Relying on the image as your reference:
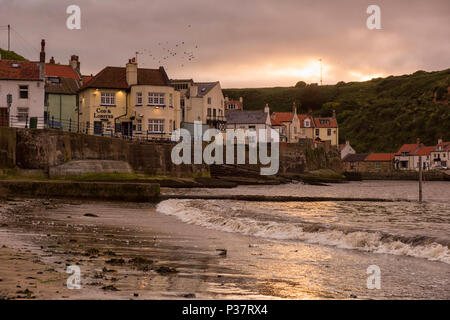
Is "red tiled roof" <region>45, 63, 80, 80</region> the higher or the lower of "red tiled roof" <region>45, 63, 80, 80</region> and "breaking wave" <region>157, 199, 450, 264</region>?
the higher

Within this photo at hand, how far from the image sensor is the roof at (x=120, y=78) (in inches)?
2453

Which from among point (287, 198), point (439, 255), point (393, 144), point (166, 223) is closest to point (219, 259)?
point (439, 255)

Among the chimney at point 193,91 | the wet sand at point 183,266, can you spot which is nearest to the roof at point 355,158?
the chimney at point 193,91

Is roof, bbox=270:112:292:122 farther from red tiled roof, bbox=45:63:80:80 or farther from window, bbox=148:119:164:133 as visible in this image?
window, bbox=148:119:164:133

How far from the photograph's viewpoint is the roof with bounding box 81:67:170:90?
62.3 metres

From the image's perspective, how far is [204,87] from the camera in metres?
79.9

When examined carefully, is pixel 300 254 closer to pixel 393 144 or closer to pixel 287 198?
pixel 287 198

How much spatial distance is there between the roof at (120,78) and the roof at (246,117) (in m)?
29.5

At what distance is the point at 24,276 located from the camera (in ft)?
29.1

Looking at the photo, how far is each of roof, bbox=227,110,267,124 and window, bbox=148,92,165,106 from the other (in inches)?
1228

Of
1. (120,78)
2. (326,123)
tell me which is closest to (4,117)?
(120,78)

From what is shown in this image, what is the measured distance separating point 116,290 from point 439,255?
898 cm

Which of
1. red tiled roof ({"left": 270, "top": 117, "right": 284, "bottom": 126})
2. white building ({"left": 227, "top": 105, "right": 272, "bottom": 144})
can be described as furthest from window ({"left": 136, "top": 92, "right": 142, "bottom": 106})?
red tiled roof ({"left": 270, "top": 117, "right": 284, "bottom": 126})

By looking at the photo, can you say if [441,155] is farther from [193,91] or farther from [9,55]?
[9,55]
